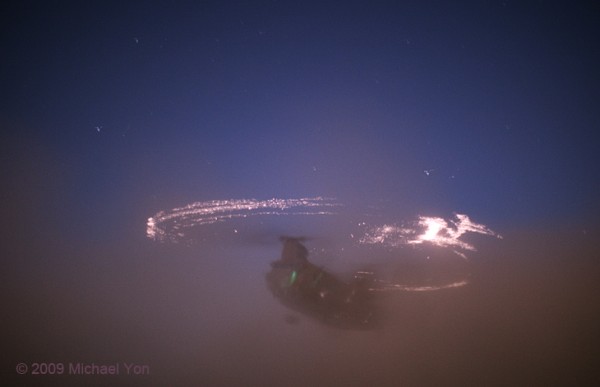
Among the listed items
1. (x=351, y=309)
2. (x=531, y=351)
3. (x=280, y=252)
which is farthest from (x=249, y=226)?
(x=531, y=351)

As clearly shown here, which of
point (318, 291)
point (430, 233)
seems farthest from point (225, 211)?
point (430, 233)

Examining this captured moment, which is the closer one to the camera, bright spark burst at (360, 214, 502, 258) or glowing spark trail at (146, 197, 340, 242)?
glowing spark trail at (146, 197, 340, 242)

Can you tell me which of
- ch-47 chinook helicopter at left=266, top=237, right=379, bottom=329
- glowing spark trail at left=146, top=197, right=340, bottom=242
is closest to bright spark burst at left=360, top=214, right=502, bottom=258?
ch-47 chinook helicopter at left=266, top=237, right=379, bottom=329

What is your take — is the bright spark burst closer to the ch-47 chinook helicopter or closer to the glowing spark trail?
the ch-47 chinook helicopter

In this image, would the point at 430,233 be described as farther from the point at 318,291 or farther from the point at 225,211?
the point at 225,211

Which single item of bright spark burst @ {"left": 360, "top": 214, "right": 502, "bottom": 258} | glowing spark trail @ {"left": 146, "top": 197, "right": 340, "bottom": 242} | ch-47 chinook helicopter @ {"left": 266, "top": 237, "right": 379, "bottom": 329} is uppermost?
glowing spark trail @ {"left": 146, "top": 197, "right": 340, "bottom": 242}

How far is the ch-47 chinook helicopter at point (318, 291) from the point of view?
5312 millimetres

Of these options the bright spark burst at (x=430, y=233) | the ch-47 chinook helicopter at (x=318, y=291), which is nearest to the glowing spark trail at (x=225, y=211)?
the ch-47 chinook helicopter at (x=318, y=291)

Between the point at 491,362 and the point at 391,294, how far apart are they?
3199 mm

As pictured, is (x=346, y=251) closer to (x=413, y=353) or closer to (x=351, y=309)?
(x=351, y=309)

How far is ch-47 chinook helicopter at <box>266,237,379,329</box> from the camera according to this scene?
17.4 feet

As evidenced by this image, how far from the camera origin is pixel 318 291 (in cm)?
565

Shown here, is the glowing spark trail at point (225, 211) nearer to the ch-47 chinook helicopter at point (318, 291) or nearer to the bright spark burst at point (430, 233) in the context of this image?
the ch-47 chinook helicopter at point (318, 291)

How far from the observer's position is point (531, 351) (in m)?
7.04
